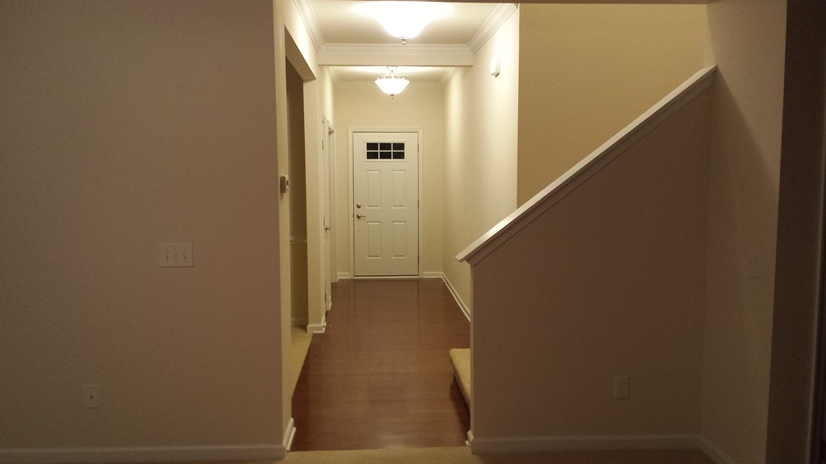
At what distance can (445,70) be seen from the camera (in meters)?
7.29

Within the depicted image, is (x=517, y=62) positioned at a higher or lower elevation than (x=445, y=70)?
lower

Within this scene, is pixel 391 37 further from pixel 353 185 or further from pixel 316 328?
pixel 353 185

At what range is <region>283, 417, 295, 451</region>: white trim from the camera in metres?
3.07

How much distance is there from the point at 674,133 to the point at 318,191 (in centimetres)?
327

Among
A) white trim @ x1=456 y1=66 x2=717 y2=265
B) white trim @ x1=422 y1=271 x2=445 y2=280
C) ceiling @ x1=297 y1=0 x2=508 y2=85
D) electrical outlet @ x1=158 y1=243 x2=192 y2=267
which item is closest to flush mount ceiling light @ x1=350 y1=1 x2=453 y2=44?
ceiling @ x1=297 y1=0 x2=508 y2=85

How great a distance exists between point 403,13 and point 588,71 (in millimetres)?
1377

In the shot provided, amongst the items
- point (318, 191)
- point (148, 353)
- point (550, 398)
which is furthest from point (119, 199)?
point (318, 191)

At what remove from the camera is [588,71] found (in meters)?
4.12

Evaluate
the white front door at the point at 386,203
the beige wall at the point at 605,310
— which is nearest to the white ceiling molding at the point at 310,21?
the beige wall at the point at 605,310

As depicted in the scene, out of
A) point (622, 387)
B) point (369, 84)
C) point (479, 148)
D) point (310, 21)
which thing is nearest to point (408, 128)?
point (369, 84)

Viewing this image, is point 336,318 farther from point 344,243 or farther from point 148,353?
point 148,353

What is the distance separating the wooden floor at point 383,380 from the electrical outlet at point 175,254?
1.12 m

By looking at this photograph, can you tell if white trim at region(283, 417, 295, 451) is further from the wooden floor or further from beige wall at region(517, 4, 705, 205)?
beige wall at region(517, 4, 705, 205)

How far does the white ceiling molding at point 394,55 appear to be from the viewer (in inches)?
219
